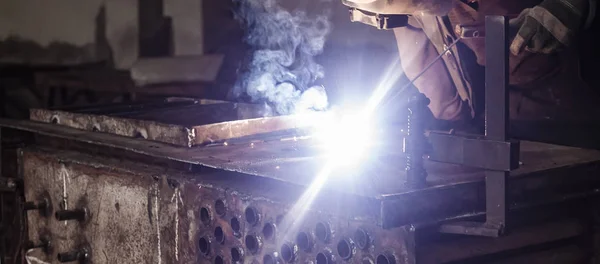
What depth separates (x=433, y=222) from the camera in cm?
195

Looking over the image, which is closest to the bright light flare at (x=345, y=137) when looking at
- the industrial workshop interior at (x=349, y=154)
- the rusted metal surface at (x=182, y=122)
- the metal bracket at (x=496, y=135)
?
the industrial workshop interior at (x=349, y=154)

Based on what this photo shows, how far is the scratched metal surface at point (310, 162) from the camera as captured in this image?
2113 millimetres

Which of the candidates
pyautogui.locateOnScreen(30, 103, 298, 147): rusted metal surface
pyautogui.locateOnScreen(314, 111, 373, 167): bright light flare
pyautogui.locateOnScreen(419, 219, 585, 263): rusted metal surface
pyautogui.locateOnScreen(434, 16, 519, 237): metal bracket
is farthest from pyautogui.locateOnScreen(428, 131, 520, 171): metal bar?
pyautogui.locateOnScreen(30, 103, 298, 147): rusted metal surface

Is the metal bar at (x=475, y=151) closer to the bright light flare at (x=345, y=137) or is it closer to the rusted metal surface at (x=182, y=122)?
the bright light flare at (x=345, y=137)

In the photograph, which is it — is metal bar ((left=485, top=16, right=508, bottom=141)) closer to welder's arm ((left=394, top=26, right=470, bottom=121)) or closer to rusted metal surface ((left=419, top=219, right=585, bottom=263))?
rusted metal surface ((left=419, top=219, right=585, bottom=263))

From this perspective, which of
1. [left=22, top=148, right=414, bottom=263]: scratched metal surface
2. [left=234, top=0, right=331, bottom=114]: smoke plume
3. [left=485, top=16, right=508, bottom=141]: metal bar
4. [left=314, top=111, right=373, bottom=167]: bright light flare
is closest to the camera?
[left=485, top=16, right=508, bottom=141]: metal bar

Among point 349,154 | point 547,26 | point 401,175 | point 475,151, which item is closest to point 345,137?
point 349,154

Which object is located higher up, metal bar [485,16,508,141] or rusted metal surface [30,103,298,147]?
metal bar [485,16,508,141]

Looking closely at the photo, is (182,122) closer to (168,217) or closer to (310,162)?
(168,217)

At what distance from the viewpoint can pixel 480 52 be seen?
3170 millimetres

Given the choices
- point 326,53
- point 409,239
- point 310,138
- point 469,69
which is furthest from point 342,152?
point 326,53

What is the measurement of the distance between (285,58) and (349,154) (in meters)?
1.47

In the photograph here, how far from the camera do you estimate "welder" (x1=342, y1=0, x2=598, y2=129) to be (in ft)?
7.95

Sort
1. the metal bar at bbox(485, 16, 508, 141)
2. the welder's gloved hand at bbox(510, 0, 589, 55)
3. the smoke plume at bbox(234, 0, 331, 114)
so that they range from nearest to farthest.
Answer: the metal bar at bbox(485, 16, 508, 141) → the welder's gloved hand at bbox(510, 0, 589, 55) → the smoke plume at bbox(234, 0, 331, 114)
